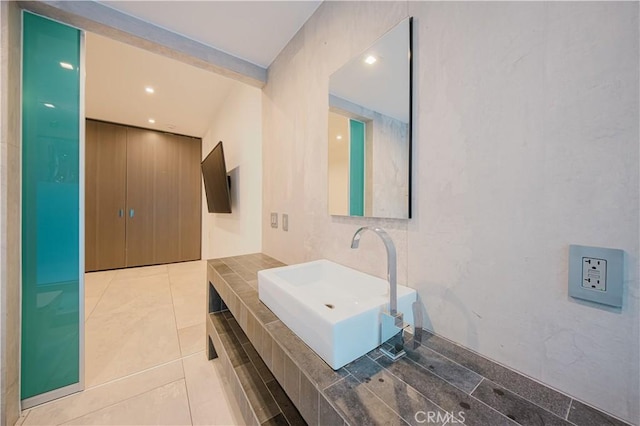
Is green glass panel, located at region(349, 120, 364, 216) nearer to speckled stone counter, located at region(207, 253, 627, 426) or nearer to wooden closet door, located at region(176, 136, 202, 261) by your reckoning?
speckled stone counter, located at region(207, 253, 627, 426)

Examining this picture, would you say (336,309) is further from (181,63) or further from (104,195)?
(104,195)

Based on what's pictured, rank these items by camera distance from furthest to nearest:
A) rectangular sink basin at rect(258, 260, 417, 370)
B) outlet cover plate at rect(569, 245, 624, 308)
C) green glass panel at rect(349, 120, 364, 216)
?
green glass panel at rect(349, 120, 364, 216), rectangular sink basin at rect(258, 260, 417, 370), outlet cover plate at rect(569, 245, 624, 308)

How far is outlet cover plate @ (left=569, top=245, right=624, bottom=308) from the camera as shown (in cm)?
54

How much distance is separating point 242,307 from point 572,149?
1.37m

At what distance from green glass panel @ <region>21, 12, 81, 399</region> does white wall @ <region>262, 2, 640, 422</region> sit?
2.03 metres

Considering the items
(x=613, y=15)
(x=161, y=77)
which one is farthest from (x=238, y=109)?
(x=613, y=15)

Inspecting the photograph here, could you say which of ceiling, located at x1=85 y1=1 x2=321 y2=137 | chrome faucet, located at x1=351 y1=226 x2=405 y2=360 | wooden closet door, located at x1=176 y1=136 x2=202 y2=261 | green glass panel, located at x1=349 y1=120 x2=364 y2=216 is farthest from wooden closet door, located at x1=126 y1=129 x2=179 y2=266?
chrome faucet, located at x1=351 y1=226 x2=405 y2=360

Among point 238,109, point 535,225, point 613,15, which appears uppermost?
point 238,109

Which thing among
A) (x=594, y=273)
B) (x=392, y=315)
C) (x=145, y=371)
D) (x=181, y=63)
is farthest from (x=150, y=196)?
(x=594, y=273)

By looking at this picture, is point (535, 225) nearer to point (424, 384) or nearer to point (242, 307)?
point (424, 384)

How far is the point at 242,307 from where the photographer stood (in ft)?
3.88

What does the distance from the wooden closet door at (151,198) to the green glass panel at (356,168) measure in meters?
4.88

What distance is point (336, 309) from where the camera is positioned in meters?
0.79

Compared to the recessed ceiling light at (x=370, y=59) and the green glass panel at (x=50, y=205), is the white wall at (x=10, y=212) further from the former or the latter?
the recessed ceiling light at (x=370, y=59)
